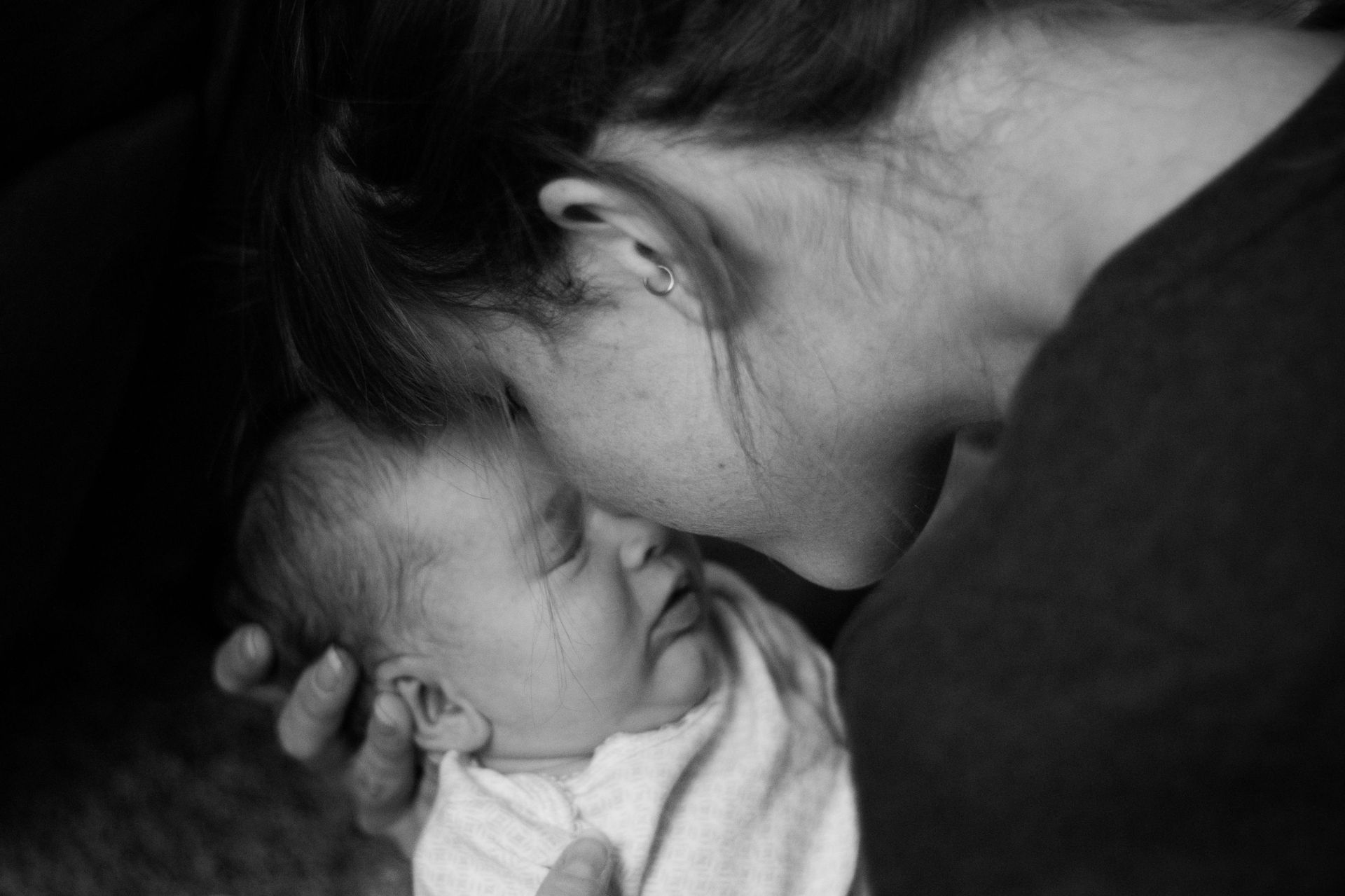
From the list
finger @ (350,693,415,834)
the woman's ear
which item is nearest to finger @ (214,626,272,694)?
finger @ (350,693,415,834)

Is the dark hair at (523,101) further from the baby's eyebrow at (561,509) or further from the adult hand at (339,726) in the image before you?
the adult hand at (339,726)

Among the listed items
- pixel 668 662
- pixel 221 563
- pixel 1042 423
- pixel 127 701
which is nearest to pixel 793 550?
pixel 668 662

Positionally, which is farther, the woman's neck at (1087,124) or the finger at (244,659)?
the finger at (244,659)

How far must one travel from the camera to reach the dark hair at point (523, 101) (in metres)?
0.73

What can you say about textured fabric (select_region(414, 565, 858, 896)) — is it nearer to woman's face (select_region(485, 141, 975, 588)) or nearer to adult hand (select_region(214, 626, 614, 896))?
adult hand (select_region(214, 626, 614, 896))

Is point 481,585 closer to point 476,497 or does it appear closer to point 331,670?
point 476,497

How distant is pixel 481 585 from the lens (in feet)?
3.57

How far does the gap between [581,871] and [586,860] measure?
0.01m

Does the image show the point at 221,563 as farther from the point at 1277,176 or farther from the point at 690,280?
the point at 1277,176

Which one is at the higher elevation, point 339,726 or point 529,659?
point 529,659

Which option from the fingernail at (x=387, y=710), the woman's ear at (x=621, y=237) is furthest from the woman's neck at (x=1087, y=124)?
the fingernail at (x=387, y=710)

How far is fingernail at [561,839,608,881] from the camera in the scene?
102cm

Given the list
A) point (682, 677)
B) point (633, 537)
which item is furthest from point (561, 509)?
point (682, 677)

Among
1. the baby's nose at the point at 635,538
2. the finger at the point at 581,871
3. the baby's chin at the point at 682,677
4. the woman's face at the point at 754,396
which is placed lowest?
the finger at the point at 581,871
